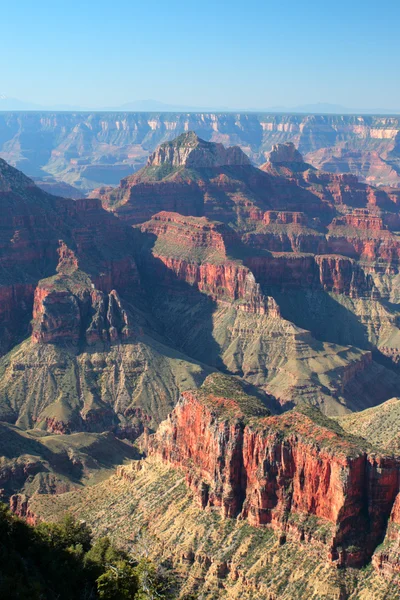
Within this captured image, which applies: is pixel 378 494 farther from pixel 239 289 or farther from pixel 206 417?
pixel 239 289

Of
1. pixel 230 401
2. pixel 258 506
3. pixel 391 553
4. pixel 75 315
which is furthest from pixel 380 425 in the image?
pixel 75 315

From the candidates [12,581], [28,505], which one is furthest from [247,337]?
[12,581]

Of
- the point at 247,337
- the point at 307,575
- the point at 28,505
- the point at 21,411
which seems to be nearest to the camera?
the point at 307,575

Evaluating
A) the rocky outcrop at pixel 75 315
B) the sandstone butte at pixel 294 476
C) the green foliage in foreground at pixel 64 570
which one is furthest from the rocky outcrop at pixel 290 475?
the rocky outcrop at pixel 75 315

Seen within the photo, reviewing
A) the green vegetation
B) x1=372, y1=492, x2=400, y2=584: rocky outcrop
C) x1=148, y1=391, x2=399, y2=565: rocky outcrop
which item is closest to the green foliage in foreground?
x1=148, y1=391, x2=399, y2=565: rocky outcrop

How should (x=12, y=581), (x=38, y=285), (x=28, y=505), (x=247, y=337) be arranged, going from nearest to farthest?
(x=12, y=581) < (x=28, y=505) < (x=38, y=285) < (x=247, y=337)

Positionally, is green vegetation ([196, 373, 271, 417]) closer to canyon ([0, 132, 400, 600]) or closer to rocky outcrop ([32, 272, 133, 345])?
canyon ([0, 132, 400, 600])
